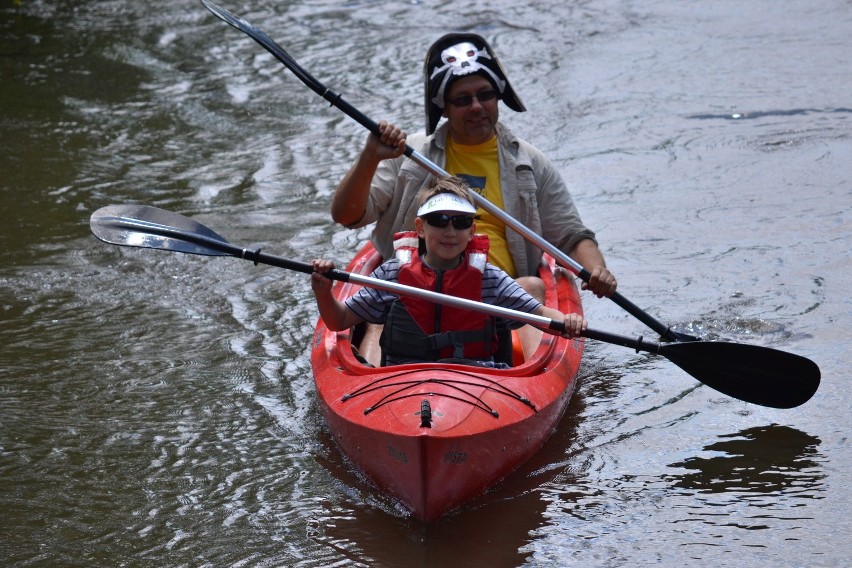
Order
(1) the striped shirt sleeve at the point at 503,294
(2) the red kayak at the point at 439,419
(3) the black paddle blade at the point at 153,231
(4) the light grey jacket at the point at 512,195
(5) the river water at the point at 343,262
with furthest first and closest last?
(4) the light grey jacket at the point at 512,195, (3) the black paddle blade at the point at 153,231, (1) the striped shirt sleeve at the point at 503,294, (5) the river water at the point at 343,262, (2) the red kayak at the point at 439,419

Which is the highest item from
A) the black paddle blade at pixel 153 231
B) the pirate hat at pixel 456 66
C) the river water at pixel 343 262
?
the pirate hat at pixel 456 66

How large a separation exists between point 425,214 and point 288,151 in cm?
505

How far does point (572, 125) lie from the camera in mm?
9633

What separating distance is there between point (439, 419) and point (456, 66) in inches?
71.5

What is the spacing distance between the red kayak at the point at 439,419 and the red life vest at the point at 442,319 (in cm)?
19

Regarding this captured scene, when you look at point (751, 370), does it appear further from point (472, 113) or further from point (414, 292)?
point (472, 113)

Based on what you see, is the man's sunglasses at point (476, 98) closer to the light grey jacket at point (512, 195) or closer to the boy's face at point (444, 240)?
the light grey jacket at point (512, 195)

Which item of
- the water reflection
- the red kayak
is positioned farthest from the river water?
the red kayak

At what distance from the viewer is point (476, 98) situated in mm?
5168

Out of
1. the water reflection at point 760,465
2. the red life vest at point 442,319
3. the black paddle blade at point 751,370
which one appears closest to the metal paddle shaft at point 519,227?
the black paddle blade at point 751,370

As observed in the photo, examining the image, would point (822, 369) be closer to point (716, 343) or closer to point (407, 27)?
point (716, 343)

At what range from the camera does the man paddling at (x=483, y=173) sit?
5164mm

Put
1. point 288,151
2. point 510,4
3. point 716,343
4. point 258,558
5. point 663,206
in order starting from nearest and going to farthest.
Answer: point 258,558 → point 716,343 → point 663,206 → point 288,151 → point 510,4

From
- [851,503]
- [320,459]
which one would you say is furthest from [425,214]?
[851,503]
